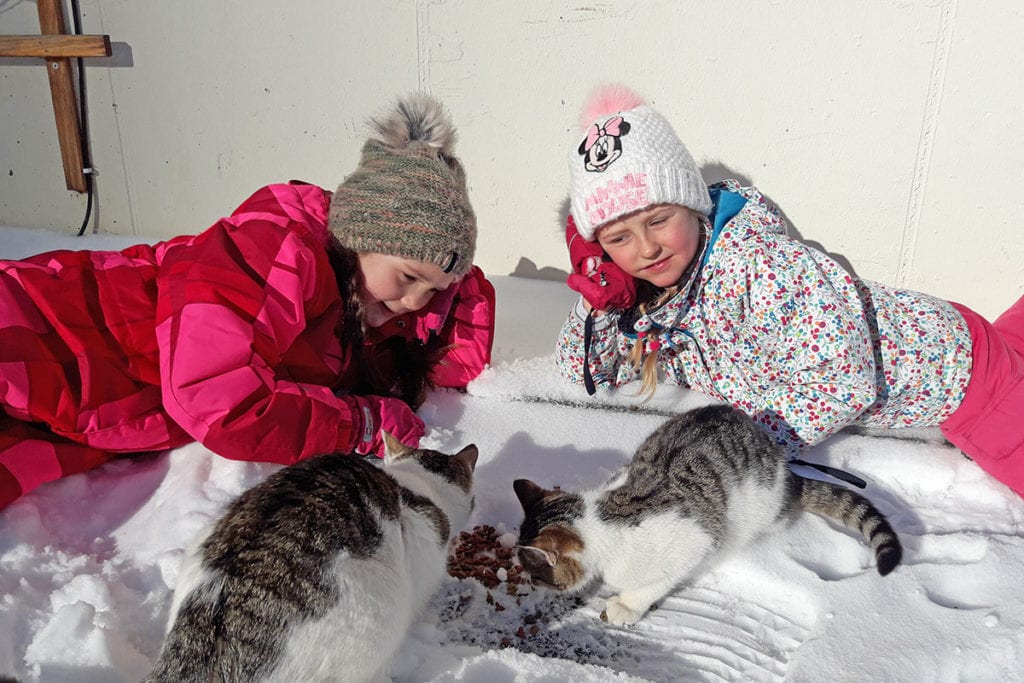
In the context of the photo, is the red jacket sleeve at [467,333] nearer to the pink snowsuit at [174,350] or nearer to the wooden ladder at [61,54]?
the pink snowsuit at [174,350]

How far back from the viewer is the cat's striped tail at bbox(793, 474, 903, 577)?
1.93 m

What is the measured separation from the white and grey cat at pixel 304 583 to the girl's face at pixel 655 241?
120 cm

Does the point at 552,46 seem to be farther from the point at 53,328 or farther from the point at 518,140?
the point at 53,328

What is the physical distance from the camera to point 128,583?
185 cm

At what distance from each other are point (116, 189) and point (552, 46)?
2.98 metres

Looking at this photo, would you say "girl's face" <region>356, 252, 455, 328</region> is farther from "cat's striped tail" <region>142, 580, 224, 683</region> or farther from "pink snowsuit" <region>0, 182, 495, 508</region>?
"cat's striped tail" <region>142, 580, 224, 683</region>

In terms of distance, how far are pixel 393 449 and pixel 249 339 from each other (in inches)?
21.5

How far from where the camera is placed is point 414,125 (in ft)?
8.00

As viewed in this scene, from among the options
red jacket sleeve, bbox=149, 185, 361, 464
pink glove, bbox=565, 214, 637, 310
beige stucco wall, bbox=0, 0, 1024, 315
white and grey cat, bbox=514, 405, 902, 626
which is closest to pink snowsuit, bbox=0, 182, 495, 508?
red jacket sleeve, bbox=149, 185, 361, 464

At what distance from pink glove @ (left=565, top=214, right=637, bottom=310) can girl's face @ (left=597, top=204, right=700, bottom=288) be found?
55 mm

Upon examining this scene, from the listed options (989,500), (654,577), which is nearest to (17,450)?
(654,577)

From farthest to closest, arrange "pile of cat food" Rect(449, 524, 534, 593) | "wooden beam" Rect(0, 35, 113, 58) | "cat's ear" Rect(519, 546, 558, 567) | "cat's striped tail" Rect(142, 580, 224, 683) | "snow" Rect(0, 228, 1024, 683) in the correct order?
1. "wooden beam" Rect(0, 35, 113, 58)
2. "pile of cat food" Rect(449, 524, 534, 593)
3. "cat's ear" Rect(519, 546, 558, 567)
4. "snow" Rect(0, 228, 1024, 683)
5. "cat's striped tail" Rect(142, 580, 224, 683)

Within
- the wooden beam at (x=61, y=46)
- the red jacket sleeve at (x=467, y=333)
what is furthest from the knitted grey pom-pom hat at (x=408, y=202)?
the wooden beam at (x=61, y=46)

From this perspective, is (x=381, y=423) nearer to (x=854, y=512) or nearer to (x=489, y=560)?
(x=489, y=560)
